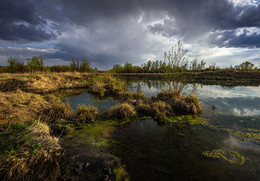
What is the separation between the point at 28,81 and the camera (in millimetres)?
15938

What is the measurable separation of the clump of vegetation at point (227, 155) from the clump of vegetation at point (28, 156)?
4507 mm

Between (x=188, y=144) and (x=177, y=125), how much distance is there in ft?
5.56

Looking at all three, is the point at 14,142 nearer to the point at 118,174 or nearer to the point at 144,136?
the point at 118,174

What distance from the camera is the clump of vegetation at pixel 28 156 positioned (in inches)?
101

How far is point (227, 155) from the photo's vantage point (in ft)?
12.7

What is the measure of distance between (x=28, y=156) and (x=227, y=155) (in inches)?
225

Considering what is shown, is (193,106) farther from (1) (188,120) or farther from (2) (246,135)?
(2) (246,135)

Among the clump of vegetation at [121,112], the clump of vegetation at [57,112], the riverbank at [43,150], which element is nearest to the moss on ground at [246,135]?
the clump of vegetation at [121,112]

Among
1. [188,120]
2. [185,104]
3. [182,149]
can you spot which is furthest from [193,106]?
[182,149]

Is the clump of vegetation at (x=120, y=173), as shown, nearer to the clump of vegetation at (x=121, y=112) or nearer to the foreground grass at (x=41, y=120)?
the foreground grass at (x=41, y=120)

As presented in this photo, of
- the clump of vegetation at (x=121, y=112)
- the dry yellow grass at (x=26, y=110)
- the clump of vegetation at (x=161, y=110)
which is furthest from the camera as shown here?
the clump of vegetation at (x=121, y=112)

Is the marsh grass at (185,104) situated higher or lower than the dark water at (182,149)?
higher

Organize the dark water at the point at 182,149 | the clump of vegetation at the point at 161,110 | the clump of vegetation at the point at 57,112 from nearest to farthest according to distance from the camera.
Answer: the dark water at the point at 182,149
the clump of vegetation at the point at 57,112
the clump of vegetation at the point at 161,110

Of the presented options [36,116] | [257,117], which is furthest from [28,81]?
[257,117]
